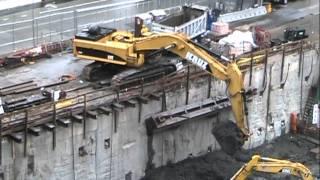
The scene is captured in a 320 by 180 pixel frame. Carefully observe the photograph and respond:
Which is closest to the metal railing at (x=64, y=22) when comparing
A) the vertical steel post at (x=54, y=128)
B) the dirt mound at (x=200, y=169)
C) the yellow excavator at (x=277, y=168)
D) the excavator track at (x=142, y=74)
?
the excavator track at (x=142, y=74)

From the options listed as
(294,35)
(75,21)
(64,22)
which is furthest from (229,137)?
(64,22)

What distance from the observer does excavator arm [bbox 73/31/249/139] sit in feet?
122

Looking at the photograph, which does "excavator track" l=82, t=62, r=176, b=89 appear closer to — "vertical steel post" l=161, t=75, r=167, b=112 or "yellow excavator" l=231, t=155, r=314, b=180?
"vertical steel post" l=161, t=75, r=167, b=112

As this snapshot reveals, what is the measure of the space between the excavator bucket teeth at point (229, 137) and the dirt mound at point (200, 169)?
2.07m

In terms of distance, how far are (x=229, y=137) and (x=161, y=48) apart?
5.19m

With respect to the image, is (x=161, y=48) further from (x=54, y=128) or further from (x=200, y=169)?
(x=54, y=128)

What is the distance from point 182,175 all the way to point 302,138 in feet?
30.6

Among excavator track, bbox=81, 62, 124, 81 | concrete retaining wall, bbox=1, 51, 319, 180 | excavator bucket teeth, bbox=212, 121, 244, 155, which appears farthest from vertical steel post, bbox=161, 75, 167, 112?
excavator bucket teeth, bbox=212, 121, 244, 155

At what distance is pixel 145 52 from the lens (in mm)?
39500

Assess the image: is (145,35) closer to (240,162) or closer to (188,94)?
(188,94)

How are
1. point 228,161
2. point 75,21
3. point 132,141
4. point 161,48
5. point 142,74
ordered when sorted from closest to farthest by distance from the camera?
point 161,48 → point 132,141 → point 142,74 → point 228,161 → point 75,21

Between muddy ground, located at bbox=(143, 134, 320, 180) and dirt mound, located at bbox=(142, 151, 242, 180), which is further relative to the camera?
muddy ground, located at bbox=(143, 134, 320, 180)

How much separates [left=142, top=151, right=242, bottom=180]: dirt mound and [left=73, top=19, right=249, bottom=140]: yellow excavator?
3.18 metres

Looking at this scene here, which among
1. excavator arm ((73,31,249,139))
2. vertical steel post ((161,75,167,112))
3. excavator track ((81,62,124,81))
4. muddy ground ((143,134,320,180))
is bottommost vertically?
muddy ground ((143,134,320,180))
